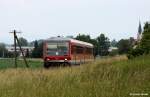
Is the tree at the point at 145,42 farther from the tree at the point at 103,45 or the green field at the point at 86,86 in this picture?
the tree at the point at 103,45

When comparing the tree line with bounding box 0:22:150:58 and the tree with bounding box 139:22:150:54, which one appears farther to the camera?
the tree line with bounding box 0:22:150:58

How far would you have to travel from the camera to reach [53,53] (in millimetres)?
40469

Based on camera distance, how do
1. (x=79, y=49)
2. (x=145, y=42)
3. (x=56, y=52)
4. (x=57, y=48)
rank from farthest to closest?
1. (x=79, y=49)
2. (x=57, y=48)
3. (x=56, y=52)
4. (x=145, y=42)

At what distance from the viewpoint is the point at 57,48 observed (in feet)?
133

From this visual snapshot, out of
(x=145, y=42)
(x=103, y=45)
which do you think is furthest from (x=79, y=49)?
(x=103, y=45)

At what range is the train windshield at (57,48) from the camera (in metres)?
40.1

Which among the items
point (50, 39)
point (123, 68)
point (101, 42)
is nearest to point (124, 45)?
point (101, 42)

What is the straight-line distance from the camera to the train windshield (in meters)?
40.1

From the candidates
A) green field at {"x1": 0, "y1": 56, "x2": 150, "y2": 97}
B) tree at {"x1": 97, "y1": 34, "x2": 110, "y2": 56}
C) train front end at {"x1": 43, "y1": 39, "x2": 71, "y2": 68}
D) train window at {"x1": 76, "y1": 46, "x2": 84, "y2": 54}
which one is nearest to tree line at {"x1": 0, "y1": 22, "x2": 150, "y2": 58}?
tree at {"x1": 97, "y1": 34, "x2": 110, "y2": 56}

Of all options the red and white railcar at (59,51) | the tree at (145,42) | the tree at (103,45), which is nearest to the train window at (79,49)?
the red and white railcar at (59,51)

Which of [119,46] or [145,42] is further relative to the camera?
[119,46]

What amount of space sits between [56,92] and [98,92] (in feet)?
3.57

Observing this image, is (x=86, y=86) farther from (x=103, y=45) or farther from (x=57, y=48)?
(x=103, y=45)

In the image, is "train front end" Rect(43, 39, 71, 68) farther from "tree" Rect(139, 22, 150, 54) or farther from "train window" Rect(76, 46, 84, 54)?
"tree" Rect(139, 22, 150, 54)
